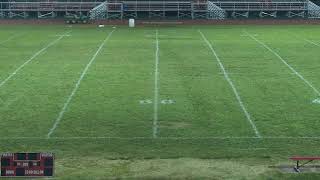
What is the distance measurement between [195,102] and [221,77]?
4345 millimetres

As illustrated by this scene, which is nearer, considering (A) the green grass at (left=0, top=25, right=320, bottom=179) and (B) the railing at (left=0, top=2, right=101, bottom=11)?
(A) the green grass at (left=0, top=25, right=320, bottom=179)

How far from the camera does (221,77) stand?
23.4m

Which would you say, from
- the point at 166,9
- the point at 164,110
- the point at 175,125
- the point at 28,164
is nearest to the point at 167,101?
the point at 164,110

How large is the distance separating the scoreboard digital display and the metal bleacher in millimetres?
41476

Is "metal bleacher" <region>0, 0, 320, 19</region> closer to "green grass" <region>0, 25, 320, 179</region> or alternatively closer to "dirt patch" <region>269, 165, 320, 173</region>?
"green grass" <region>0, 25, 320, 179</region>

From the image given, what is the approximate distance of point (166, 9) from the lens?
174 ft

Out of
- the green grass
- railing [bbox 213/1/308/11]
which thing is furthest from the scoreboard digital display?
railing [bbox 213/1/308/11]

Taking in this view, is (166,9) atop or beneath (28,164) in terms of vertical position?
atop

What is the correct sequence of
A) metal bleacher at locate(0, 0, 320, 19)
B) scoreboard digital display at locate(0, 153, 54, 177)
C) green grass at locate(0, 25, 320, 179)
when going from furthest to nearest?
metal bleacher at locate(0, 0, 320, 19), green grass at locate(0, 25, 320, 179), scoreboard digital display at locate(0, 153, 54, 177)

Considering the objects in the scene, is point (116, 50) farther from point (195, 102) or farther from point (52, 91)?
point (195, 102)

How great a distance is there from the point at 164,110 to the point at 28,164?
759 centimetres

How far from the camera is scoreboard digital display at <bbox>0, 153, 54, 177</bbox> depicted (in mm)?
11078

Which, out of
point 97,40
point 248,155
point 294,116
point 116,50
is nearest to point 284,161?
point 248,155

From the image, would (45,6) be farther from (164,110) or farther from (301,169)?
(301,169)
